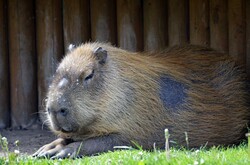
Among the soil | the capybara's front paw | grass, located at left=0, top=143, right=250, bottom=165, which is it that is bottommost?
the soil

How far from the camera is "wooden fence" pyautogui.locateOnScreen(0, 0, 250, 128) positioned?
8.95 meters

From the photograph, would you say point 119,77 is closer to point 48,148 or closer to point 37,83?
point 48,148

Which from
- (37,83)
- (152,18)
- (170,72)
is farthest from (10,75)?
(170,72)

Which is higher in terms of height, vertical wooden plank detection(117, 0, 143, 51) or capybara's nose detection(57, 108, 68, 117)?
vertical wooden plank detection(117, 0, 143, 51)

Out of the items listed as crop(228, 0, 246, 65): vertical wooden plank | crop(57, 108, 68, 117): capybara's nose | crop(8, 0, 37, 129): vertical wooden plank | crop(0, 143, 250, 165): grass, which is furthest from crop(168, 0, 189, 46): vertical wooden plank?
crop(0, 143, 250, 165): grass

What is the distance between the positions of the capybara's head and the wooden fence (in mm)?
1643

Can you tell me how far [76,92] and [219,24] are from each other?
232 cm

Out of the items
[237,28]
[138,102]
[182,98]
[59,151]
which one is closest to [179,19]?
[237,28]

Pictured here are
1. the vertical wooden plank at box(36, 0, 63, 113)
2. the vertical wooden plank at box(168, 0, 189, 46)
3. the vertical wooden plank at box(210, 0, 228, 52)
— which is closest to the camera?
the vertical wooden plank at box(210, 0, 228, 52)

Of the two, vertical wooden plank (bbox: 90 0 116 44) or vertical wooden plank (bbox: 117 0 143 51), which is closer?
vertical wooden plank (bbox: 117 0 143 51)

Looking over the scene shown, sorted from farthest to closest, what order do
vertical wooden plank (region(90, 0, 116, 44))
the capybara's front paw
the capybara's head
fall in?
vertical wooden plank (region(90, 0, 116, 44)) → the capybara's head → the capybara's front paw

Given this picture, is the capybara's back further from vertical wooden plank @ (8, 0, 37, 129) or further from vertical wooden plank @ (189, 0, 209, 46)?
vertical wooden plank @ (8, 0, 37, 129)

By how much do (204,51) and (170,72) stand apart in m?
0.71

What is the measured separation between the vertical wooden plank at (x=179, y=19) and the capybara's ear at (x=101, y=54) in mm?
1669
